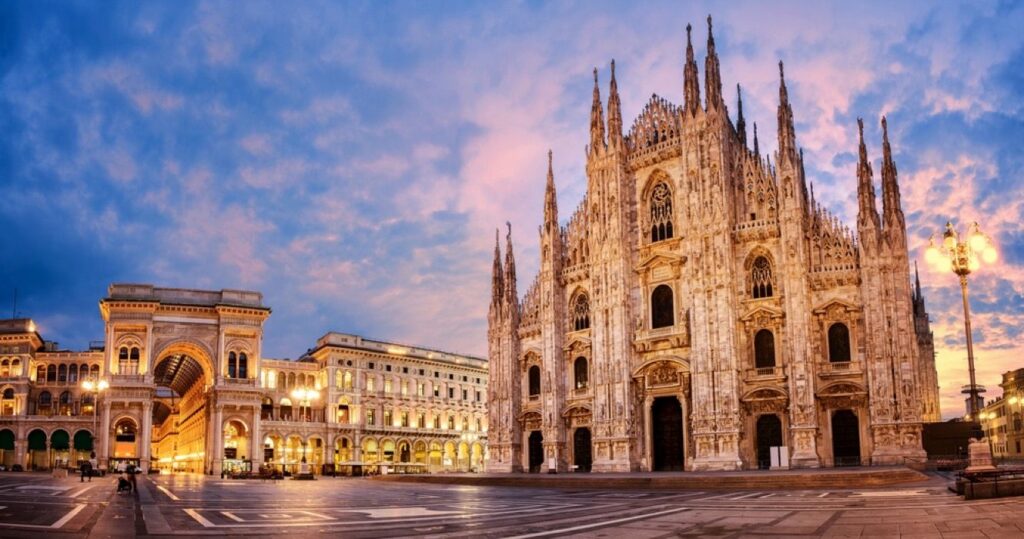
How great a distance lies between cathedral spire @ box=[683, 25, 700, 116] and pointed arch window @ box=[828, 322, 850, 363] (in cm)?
1555

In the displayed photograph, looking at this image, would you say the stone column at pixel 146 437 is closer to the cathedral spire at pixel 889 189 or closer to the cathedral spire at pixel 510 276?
the cathedral spire at pixel 510 276

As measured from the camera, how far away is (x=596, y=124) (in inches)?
2211

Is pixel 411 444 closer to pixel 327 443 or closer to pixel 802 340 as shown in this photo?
pixel 327 443

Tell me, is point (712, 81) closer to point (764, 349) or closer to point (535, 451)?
point (764, 349)

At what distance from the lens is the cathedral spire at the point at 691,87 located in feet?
167

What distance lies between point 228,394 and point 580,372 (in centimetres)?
3727

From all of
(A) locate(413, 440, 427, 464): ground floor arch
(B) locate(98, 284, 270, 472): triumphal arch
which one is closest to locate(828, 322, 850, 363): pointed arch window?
(B) locate(98, 284, 270, 472): triumphal arch

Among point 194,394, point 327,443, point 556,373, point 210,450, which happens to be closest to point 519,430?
point 556,373

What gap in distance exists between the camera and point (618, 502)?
22.2m

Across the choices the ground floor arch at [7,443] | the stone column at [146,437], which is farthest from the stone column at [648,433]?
the ground floor arch at [7,443]

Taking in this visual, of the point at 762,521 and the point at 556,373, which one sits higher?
the point at 556,373

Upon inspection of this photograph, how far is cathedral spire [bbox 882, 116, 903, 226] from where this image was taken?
43562 mm

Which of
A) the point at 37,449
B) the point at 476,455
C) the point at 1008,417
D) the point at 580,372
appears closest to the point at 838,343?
the point at 580,372

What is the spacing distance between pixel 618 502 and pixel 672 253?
3040 cm
